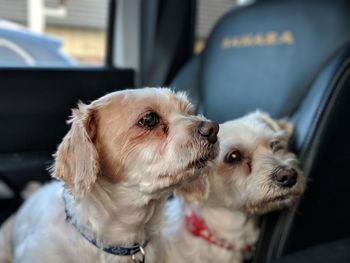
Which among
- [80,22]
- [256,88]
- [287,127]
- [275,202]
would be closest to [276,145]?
[287,127]

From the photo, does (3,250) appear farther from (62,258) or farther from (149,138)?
(149,138)

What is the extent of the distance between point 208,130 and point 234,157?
1.49ft

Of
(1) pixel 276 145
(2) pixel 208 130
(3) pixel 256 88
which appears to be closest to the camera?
(2) pixel 208 130

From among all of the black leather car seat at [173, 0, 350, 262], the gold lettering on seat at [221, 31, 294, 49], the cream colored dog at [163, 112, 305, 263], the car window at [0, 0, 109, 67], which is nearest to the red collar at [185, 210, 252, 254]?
the cream colored dog at [163, 112, 305, 263]

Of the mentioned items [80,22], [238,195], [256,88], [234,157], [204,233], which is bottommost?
[204,233]

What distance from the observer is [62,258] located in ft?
5.03

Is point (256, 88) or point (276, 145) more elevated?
point (256, 88)

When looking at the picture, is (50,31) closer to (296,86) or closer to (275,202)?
(296,86)

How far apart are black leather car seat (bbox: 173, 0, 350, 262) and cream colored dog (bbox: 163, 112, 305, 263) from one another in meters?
0.07

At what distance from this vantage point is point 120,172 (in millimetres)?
1461

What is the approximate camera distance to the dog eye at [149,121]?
1435 mm

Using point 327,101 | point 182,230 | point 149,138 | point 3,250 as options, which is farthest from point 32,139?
point 327,101

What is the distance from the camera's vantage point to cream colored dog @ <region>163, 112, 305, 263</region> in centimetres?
174

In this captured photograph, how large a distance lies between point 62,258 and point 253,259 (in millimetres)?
692
